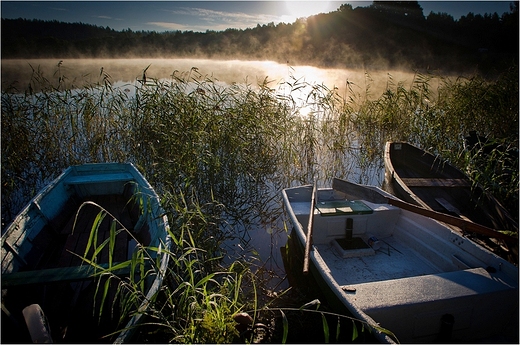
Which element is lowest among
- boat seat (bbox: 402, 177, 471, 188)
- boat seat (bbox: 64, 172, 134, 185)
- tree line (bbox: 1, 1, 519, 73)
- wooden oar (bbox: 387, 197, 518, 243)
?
boat seat (bbox: 64, 172, 134, 185)

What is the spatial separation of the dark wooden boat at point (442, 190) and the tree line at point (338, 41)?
445 inches

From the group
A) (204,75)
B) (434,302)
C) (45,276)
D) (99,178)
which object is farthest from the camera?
(204,75)

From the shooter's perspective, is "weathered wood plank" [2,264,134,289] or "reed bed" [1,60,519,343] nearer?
"weathered wood plank" [2,264,134,289]

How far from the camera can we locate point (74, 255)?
10.3 feet

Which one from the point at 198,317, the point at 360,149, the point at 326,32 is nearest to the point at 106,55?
the point at 326,32

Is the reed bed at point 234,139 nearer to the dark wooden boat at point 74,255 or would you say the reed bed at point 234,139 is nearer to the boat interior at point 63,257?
the dark wooden boat at point 74,255

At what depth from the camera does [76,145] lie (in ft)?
19.2

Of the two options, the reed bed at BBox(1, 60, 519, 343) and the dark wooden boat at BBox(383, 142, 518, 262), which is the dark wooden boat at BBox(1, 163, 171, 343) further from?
the dark wooden boat at BBox(383, 142, 518, 262)

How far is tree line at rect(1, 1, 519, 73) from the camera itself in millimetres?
16031

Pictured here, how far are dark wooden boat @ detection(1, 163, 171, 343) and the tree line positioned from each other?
12923 mm

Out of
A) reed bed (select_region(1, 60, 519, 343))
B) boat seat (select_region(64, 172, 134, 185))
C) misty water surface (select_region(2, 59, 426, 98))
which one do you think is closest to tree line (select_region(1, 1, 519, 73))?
misty water surface (select_region(2, 59, 426, 98))

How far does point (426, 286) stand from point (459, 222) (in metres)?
0.87

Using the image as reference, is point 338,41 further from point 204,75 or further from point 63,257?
point 63,257

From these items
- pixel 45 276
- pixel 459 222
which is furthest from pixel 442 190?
pixel 45 276
